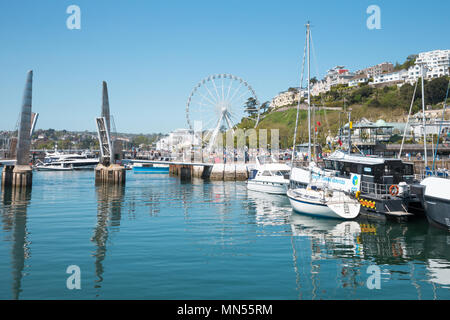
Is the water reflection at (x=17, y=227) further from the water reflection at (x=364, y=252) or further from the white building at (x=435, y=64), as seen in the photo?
the white building at (x=435, y=64)

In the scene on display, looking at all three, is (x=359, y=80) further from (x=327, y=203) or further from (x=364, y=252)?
(x=364, y=252)

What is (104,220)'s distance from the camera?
28266mm

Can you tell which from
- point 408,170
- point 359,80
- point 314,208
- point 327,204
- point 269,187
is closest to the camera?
point 327,204

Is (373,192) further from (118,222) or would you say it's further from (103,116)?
(103,116)

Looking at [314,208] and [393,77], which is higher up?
[393,77]

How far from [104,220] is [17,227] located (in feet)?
18.1

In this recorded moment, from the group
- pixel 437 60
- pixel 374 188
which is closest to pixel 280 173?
pixel 374 188

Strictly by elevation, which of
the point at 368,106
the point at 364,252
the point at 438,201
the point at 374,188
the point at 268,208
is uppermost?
the point at 368,106

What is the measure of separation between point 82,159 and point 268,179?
2933 inches

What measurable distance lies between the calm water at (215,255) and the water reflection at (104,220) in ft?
0.23

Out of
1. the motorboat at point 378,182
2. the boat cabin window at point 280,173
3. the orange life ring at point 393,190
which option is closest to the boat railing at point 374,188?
the motorboat at point 378,182

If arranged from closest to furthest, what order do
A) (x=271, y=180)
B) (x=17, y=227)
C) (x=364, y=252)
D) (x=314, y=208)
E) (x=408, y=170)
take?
(x=364, y=252), (x=17, y=227), (x=314, y=208), (x=408, y=170), (x=271, y=180)

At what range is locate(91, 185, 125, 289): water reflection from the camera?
1719 cm

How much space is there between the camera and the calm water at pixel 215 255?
44.7 feet
